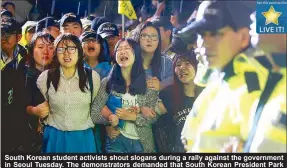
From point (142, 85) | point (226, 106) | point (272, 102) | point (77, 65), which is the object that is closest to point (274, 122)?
point (272, 102)

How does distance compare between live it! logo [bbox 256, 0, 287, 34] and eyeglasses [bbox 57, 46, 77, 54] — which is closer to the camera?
live it! logo [bbox 256, 0, 287, 34]

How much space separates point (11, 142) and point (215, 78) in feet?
6.75

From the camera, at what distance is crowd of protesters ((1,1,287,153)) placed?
19.7ft

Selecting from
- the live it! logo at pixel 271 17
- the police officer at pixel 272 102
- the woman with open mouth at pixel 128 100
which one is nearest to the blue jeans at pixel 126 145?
the woman with open mouth at pixel 128 100

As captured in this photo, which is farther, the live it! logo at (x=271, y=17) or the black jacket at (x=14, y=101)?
the black jacket at (x=14, y=101)

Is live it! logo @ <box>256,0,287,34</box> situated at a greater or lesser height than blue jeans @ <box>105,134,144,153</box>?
greater

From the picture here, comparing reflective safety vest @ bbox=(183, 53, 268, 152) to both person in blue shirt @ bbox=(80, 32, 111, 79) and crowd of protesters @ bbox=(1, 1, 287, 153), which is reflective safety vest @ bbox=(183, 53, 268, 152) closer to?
crowd of protesters @ bbox=(1, 1, 287, 153)

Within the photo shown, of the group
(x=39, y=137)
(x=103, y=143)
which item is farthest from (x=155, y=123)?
(x=39, y=137)

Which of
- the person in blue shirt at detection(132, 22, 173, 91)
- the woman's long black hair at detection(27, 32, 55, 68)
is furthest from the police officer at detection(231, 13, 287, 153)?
the woman's long black hair at detection(27, 32, 55, 68)

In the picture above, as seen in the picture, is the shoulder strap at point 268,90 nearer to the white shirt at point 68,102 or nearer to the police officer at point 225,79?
the police officer at point 225,79

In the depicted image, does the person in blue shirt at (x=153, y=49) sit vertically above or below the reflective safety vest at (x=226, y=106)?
above

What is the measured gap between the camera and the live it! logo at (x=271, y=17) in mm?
5980

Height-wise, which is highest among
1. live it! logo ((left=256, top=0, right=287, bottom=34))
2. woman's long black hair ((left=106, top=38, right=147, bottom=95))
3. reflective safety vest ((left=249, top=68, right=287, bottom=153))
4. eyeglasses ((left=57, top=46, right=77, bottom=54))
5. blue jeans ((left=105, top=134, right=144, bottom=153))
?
live it! logo ((left=256, top=0, right=287, bottom=34))

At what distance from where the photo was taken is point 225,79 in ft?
19.9
